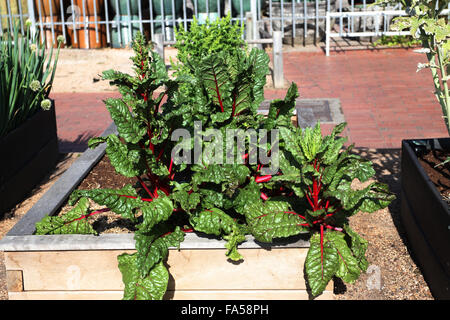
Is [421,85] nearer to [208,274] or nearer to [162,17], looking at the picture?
[162,17]

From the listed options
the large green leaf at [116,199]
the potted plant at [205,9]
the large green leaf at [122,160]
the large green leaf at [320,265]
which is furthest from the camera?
the potted plant at [205,9]

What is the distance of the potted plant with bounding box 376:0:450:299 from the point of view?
305 centimetres

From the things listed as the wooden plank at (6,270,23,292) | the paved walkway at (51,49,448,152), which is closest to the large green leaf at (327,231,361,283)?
the wooden plank at (6,270,23,292)

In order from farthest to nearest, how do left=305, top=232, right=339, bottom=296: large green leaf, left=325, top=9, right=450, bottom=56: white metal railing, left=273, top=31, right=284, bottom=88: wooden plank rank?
left=325, top=9, right=450, bottom=56: white metal railing, left=273, top=31, right=284, bottom=88: wooden plank, left=305, top=232, right=339, bottom=296: large green leaf

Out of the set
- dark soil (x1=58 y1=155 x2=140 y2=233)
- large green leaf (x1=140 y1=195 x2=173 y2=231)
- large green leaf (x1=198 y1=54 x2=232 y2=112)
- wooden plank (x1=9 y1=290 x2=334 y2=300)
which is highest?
large green leaf (x1=198 y1=54 x2=232 y2=112)

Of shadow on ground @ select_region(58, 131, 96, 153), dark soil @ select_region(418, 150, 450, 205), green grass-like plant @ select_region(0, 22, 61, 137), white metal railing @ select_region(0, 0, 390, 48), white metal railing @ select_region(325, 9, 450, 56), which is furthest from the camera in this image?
white metal railing @ select_region(0, 0, 390, 48)

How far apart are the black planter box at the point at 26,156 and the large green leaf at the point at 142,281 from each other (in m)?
1.75

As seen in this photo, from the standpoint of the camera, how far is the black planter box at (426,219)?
118 inches

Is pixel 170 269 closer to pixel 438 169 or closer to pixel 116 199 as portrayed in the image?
pixel 116 199

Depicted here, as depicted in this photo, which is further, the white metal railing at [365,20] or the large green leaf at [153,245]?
the white metal railing at [365,20]

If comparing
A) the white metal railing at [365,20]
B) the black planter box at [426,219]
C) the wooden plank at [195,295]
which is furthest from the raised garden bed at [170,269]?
the white metal railing at [365,20]

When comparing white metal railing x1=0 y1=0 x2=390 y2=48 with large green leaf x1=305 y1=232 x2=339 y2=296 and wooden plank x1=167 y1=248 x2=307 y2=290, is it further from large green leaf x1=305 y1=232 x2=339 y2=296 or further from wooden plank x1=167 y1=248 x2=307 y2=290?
large green leaf x1=305 y1=232 x2=339 y2=296

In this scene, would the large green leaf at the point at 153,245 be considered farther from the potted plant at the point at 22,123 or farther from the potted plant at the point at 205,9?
the potted plant at the point at 205,9

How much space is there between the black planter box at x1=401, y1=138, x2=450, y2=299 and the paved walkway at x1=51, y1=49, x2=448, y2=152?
5.53 feet
